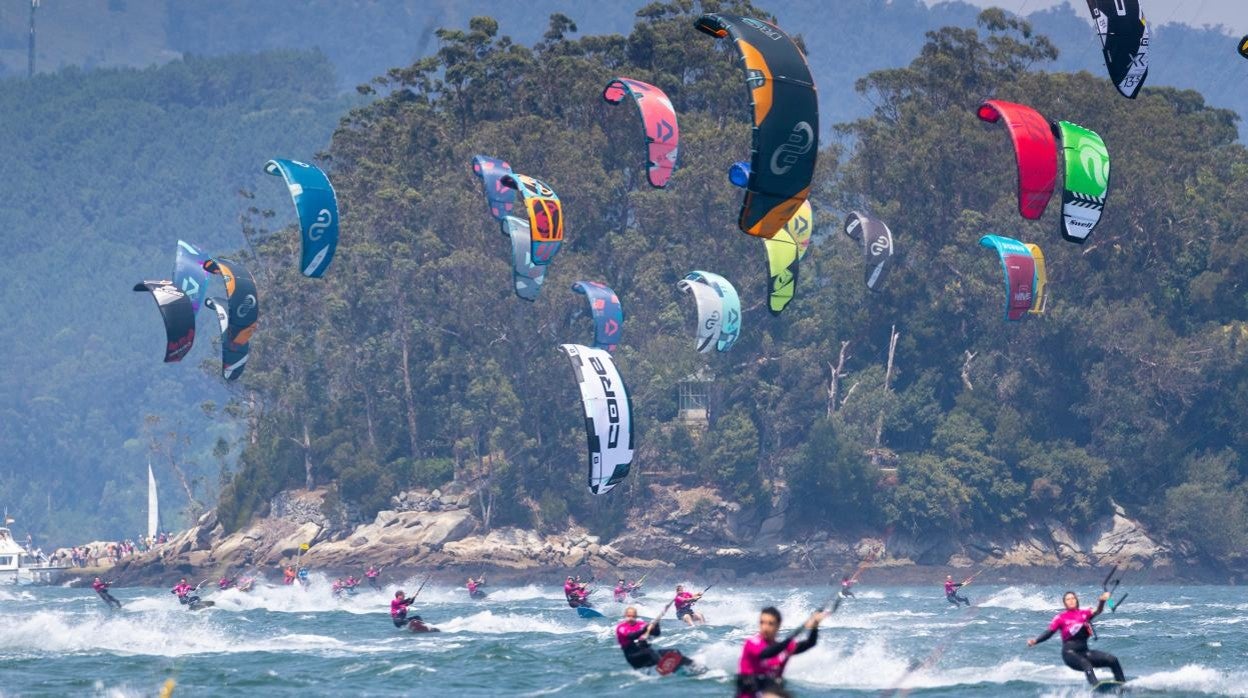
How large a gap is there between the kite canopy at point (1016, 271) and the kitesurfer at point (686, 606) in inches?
813

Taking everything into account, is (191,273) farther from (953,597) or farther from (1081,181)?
(1081,181)

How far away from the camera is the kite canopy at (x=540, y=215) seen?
62656 millimetres

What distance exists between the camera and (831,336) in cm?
7719

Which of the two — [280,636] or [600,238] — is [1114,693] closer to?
[280,636]

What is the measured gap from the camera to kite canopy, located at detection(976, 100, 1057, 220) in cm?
4869

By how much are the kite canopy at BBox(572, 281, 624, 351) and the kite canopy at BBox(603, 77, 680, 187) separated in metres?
3.73

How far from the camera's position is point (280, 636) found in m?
45.9

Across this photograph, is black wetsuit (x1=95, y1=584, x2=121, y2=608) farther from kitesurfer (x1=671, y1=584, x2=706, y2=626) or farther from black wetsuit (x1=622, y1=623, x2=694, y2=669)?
black wetsuit (x1=622, y1=623, x2=694, y2=669)

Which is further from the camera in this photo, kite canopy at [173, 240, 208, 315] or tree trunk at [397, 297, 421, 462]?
tree trunk at [397, 297, 421, 462]

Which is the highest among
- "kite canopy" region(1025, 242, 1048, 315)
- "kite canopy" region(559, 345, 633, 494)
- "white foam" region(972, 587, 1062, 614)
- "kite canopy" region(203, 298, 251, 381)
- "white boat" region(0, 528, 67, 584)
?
"kite canopy" region(1025, 242, 1048, 315)

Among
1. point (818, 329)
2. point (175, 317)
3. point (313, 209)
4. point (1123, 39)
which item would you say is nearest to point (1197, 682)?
point (1123, 39)

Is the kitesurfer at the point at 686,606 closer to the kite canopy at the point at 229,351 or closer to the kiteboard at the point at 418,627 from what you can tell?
the kiteboard at the point at 418,627

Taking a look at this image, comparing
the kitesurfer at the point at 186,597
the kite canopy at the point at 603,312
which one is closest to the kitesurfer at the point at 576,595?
the kitesurfer at the point at 186,597

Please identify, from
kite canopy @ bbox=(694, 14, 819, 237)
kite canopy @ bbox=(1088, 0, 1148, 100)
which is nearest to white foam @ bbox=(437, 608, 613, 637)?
kite canopy @ bbox=(694, 14, 819, 237)
